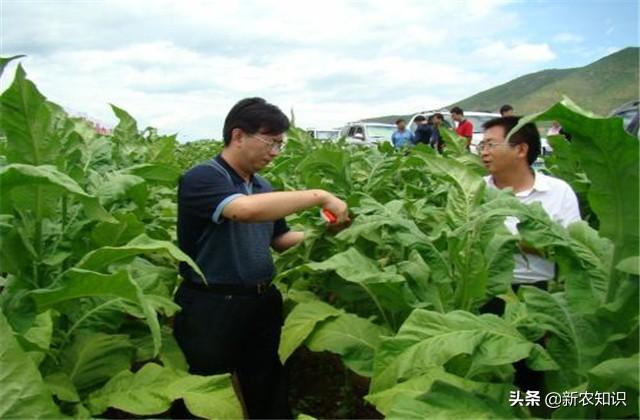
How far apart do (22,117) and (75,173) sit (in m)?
0.41

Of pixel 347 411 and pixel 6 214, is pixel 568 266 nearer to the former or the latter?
pixel 6 214

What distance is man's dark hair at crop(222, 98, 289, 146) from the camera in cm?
281

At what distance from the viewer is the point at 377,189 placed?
4145mm

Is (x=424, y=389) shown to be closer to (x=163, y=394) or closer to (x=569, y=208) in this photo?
(x=163, y=394)

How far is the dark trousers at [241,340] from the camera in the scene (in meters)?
2.78

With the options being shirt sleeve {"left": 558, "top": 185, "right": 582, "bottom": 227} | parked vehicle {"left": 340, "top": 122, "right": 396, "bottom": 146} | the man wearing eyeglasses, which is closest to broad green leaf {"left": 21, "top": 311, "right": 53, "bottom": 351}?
the man wearing eyeglasses

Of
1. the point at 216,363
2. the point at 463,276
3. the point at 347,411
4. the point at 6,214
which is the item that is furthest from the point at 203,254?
the point at 347,411

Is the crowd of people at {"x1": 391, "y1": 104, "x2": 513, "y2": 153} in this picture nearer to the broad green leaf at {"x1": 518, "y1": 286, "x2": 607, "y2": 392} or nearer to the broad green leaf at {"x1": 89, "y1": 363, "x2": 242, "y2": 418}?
the broad green leaf at {"x1": 89, "y1": 363, "x2": 242, "y2": 418}

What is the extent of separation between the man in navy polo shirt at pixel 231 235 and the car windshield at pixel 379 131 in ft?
58.1

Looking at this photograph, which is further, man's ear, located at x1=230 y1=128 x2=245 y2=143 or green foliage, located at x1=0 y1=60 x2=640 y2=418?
man's ear, located at x1=230 y1=128 x2=245 y2=143

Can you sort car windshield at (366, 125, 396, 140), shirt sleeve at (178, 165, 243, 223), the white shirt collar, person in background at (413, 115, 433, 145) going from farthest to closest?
car windshield at (366, 125, 396, 140) → person in background at (413, 115, 433, 145) → the white shirt collar → shirt sleeve at (178, 165, 243, 223)

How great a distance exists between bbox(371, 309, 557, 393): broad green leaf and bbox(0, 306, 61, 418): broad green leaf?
0.87 meters

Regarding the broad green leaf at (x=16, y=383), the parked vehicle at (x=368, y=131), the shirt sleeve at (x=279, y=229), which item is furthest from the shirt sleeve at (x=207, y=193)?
the parked vehicle at (x=368, y=131)

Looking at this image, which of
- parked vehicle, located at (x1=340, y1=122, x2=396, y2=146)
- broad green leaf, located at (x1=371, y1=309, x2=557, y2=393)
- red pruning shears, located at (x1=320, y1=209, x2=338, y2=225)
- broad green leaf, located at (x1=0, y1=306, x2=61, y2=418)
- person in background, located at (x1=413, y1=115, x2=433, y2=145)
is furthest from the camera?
parked vehicle, located at (x1=340, y1=122, x2=396, y2=146)
